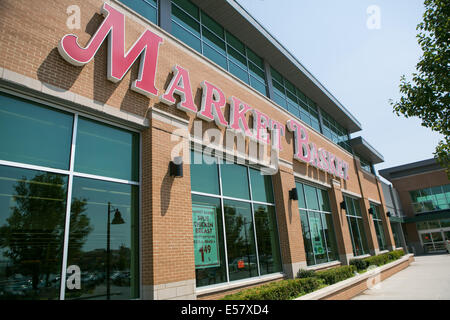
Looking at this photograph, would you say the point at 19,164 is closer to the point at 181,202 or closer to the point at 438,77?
the point at 181,202

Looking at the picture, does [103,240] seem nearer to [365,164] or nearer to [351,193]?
[351,193]

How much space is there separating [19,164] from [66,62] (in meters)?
2.44

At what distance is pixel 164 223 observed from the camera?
6.98 metres

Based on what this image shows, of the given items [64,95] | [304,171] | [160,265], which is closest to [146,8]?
[64,95]

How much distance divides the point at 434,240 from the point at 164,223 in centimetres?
4063

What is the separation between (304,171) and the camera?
1494 centimetres

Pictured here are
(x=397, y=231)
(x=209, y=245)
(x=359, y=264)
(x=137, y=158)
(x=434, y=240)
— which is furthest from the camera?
(x=434, y=240)

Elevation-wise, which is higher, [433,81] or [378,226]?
[433,81]

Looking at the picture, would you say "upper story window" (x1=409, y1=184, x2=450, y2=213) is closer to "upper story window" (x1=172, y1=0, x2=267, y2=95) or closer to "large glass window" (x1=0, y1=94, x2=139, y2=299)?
"upper story window" (x1=172, y1=0, x2=267, y2=95)

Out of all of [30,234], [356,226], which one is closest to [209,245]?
[30,234]

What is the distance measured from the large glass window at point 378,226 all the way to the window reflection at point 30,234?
24.9 meters

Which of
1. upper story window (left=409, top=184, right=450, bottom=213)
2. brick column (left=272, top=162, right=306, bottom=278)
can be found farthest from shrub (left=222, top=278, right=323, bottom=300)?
upper story window (left=409, top=184, right=450, bottom=213)

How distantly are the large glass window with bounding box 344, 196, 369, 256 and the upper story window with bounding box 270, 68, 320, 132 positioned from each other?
20.3ft

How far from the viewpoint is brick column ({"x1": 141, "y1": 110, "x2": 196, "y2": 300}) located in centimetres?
652
